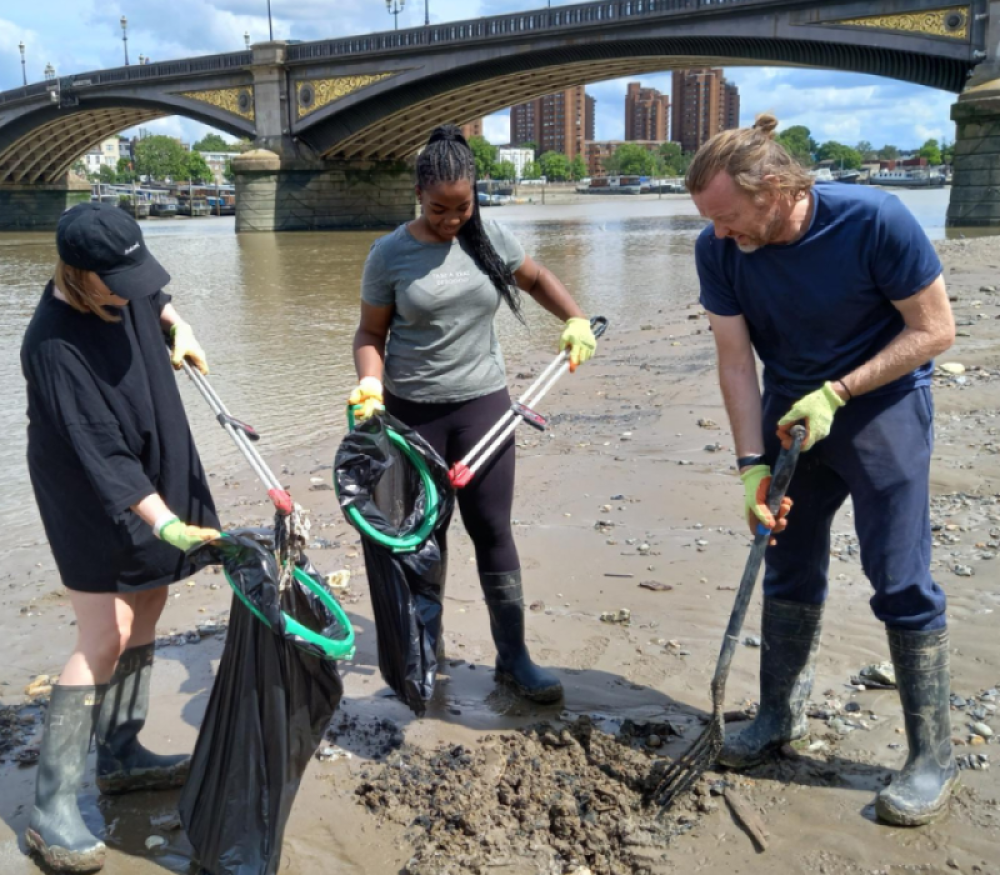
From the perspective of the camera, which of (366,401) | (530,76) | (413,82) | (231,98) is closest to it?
(366,401)

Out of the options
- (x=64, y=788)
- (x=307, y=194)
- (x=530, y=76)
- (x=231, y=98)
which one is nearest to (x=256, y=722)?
(x=64, y=788)

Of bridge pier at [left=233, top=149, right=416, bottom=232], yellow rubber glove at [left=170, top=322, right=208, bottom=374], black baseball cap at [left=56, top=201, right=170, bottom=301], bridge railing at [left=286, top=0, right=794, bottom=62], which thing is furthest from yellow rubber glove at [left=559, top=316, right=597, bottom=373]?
bridge pier at [left=233, top=149, right=416, bottom=232]

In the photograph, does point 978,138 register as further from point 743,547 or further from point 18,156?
point 18,156

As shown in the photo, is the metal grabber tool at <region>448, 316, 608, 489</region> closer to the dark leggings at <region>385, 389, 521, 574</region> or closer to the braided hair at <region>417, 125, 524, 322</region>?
the dark leggings at <region>385, 389, 521, 574</region>

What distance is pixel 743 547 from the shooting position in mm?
4336

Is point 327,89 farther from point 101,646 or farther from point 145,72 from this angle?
point 101,646

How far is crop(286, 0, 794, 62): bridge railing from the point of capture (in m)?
29.4

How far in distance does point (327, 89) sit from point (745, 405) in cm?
3905

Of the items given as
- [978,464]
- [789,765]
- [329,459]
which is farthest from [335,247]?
[789,765]

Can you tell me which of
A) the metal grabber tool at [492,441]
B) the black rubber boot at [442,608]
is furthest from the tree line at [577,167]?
the metal grabber tool at [492,441]

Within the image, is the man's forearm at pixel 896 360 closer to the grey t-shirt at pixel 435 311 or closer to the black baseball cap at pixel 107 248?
the grey t-shirt at pixel 435 311

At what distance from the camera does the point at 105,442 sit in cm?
239

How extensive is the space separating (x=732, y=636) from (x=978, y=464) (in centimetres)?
305

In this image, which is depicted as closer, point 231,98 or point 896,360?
point 896,360
